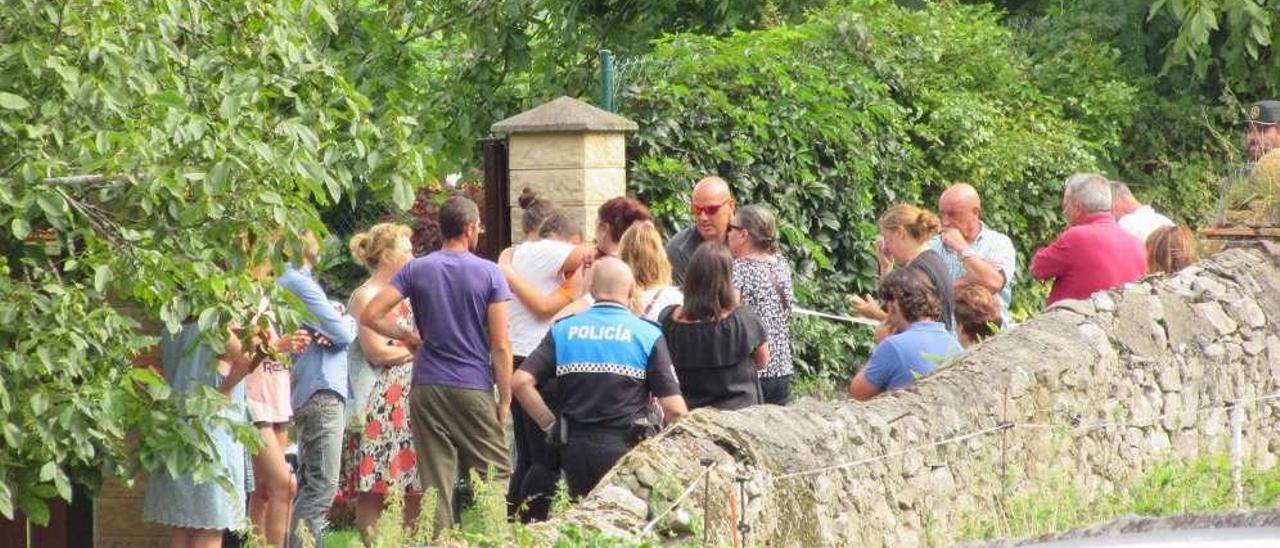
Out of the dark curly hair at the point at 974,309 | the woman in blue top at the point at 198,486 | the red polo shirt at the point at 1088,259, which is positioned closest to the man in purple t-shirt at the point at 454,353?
the woman in blue top at the point at 198,486

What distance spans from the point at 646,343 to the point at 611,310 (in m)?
0.19

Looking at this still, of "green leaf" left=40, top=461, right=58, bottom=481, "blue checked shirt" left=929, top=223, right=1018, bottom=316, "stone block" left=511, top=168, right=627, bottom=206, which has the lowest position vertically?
"green leaf" left=40, top=461, right=58, bottom=481

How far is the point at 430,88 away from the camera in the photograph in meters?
17.8

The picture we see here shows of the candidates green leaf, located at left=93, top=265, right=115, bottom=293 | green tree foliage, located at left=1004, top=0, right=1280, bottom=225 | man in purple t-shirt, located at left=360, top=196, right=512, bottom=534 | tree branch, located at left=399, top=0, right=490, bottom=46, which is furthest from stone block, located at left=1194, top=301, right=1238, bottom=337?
tree branch, located at left=399, top=0, right=490, bottom=46

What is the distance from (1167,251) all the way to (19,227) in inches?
262

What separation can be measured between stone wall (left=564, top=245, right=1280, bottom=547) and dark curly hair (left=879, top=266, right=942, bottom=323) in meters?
0.25

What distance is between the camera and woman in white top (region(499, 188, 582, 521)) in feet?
33.1

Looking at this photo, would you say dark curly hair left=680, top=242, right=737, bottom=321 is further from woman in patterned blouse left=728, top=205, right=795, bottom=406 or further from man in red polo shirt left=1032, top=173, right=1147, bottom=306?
man in red polo shirt left=1032, top=173, right=1147, bottom=306

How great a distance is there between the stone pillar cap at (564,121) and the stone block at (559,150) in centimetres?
5

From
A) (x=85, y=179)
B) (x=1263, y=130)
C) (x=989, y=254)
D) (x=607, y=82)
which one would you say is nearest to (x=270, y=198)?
(x=85, y=179)

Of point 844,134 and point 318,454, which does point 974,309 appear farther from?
point 844,134

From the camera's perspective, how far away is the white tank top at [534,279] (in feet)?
34.6

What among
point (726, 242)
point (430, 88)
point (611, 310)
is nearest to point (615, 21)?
point (430, 88)

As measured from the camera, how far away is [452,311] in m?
9.78
